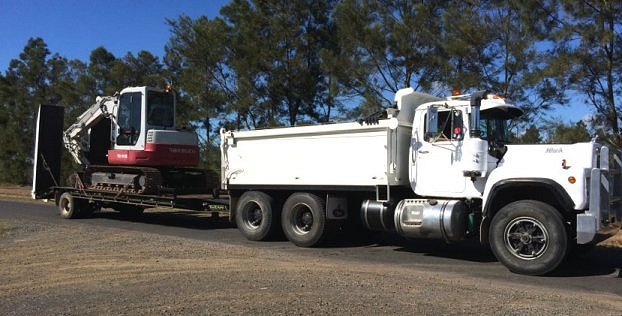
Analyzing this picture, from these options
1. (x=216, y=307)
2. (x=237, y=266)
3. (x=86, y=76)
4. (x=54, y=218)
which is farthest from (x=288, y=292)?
(x=86, y=76)

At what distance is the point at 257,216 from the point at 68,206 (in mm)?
7749

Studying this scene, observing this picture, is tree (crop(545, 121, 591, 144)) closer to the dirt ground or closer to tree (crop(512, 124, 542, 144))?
tree (crop(512, 124, 542, 144))

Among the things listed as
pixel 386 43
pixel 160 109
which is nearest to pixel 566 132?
pixel 386 43

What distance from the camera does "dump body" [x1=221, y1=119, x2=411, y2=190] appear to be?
1115 centimetres

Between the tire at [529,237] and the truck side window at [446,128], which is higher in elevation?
the truck side window at [446,128]

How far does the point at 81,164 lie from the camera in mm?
18328

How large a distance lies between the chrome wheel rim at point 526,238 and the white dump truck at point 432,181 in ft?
0.05

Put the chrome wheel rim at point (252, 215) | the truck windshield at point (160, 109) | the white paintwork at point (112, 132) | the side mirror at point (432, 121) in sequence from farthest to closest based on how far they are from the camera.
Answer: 1. the truck windshield at point (160, 109)
2. the white paintwork at point (112, 132)
3. the chrome wheel rim at point (252, 215)
4. the side mirror at point (432, 121)

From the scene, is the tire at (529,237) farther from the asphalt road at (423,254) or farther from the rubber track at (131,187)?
the rubber track at (131,187)

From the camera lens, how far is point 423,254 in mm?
11367

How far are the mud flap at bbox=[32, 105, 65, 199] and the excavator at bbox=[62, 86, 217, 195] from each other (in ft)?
5.68

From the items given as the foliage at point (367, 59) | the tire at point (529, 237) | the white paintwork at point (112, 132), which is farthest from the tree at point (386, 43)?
the tire at point (529, 237)

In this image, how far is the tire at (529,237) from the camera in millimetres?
8891

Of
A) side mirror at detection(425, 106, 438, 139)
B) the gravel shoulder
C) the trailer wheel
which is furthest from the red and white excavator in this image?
side mirror at detection(425, 106, 438, 139)
